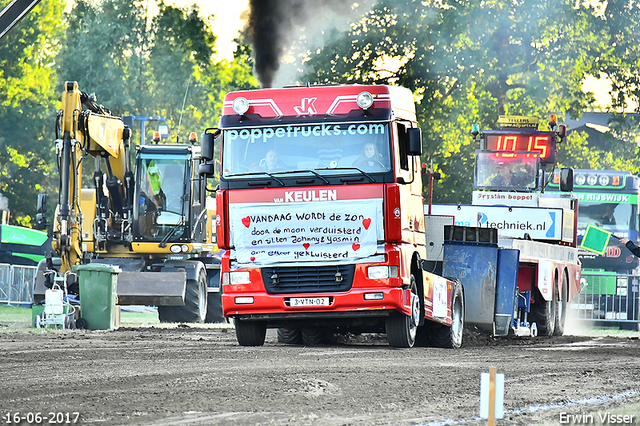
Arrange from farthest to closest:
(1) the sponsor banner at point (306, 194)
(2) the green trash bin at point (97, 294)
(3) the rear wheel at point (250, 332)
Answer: (2) the green trash bin at point (97, 294) → (3) the rear wheel at point (250, 332) → (1) the sponsor banner at point (306, 194)

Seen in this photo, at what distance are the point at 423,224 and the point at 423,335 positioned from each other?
1855mm

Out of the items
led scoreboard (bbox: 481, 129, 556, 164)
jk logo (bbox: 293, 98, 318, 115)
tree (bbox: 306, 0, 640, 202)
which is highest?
tree (bbox: 306, 0, 640, 202)

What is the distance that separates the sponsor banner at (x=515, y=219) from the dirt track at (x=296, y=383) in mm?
7068

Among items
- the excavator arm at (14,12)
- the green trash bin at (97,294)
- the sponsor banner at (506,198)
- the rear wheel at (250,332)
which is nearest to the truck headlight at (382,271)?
the rear wheel at (250,332)

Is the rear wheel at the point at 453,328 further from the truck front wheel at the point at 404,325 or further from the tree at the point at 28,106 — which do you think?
the tree at the point at 28,106

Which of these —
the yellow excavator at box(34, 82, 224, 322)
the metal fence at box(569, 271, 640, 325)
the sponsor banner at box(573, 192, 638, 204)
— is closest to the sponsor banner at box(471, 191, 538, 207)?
the metal fence at box(569, 271, 640, 325)

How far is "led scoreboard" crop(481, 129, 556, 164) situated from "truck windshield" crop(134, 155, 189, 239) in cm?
995

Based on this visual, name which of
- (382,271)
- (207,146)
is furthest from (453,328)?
(207,146)

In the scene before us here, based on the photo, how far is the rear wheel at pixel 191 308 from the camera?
26969 millimetres

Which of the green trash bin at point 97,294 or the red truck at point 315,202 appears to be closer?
the red truck at point 315,202

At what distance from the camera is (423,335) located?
732 inches

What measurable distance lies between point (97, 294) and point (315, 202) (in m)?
7.85

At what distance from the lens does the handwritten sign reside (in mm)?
15930

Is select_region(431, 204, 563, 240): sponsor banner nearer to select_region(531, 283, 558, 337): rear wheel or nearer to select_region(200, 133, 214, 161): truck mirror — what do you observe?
select_region(531, 283, 558, 337): rear wheel
